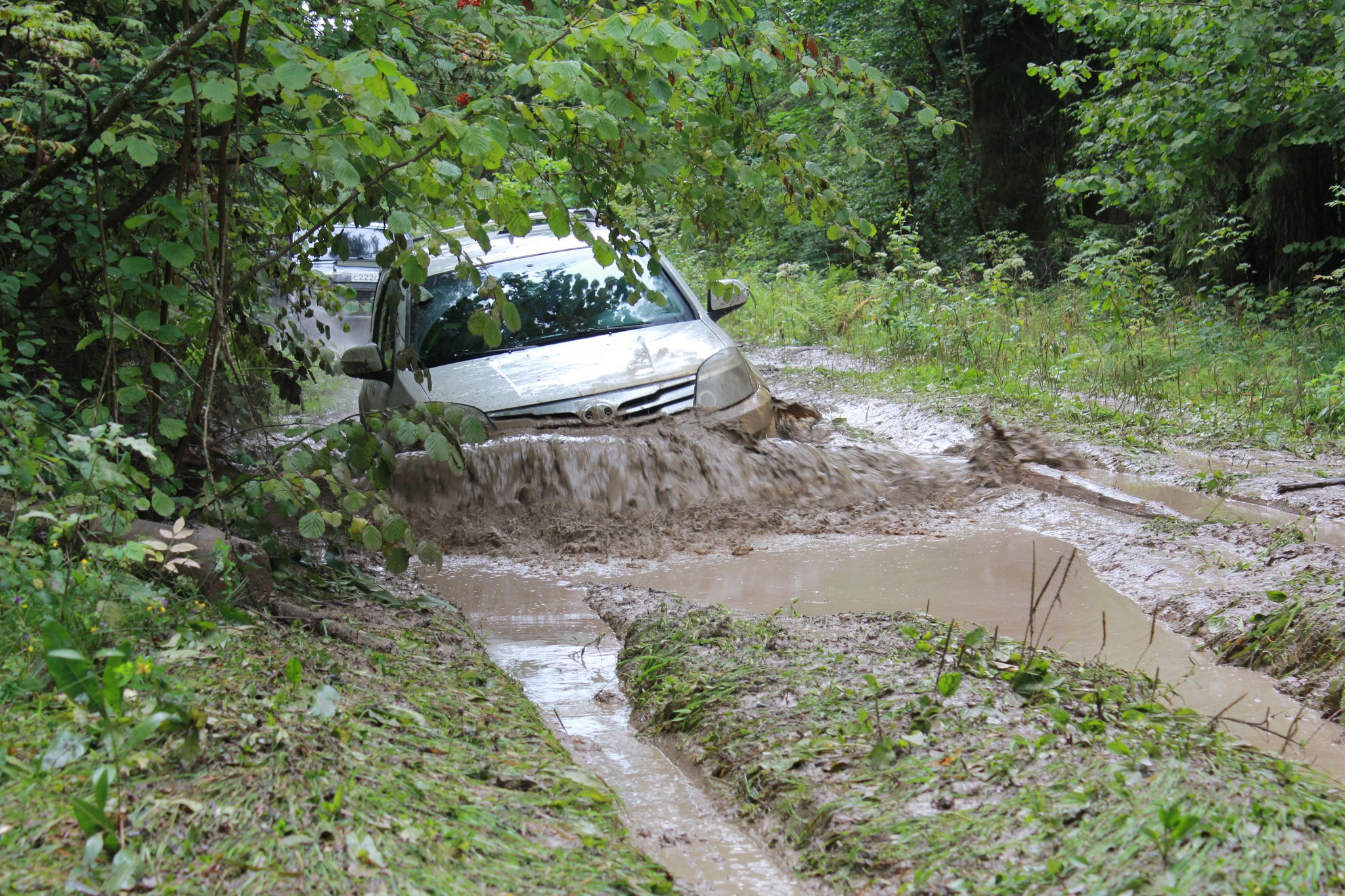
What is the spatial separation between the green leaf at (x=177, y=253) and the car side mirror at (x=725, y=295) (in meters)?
2.14

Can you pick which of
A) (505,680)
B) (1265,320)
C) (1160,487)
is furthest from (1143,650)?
(1265,320)

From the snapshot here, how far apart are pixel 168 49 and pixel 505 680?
8.12 ft

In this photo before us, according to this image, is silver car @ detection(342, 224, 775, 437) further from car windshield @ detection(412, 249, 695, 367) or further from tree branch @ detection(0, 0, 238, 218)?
tree branch @ detection(0, 0, 238, 218)

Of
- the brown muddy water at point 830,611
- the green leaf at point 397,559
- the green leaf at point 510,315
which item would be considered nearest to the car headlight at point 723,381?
the brown muddy water at point 830,611

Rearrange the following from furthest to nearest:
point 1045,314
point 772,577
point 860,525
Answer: point 1045,314
point 860,525
point 772,577

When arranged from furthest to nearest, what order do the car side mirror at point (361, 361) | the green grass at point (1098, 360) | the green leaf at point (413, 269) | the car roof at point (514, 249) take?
the green grass at point (1098, 360) → the car roof at point (514, 249) → the car side mirror at point (361, 361) → the green leaf at point (413, 269)

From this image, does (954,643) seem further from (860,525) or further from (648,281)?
(648,281)

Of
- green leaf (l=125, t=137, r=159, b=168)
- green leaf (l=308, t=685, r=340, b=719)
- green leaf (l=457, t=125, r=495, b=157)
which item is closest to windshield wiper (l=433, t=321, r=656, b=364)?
green leaf (l=125, t=137, r=159, b=168)

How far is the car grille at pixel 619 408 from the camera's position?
6230mm

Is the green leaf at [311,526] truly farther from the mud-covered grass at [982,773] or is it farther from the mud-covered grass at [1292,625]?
the mud-covered grass at [1292,625]

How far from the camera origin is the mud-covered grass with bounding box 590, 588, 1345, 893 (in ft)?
7.16

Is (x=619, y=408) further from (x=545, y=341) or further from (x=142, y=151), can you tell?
(x=142, y=151)

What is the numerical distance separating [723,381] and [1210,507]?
Answer: 115 inches

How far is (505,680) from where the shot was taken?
375 centimetres
